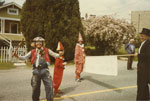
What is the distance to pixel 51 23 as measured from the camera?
13.9 meters

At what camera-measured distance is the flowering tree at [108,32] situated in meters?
19.5

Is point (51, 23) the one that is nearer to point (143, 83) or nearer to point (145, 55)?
point (145, 55)

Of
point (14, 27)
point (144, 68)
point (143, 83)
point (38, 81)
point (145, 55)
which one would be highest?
point (14, 27)

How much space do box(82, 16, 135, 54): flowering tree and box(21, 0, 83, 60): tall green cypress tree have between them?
588 cm

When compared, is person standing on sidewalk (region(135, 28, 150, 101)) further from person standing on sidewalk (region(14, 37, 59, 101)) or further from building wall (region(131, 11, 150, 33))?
building wall (region(131, 11, 150, 33))

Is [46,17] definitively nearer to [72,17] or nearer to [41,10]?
[41,10]

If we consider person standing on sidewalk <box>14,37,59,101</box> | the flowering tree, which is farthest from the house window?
person standing on sidewalk <box>14,37,59,101</box>

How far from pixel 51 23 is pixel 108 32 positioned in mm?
7970

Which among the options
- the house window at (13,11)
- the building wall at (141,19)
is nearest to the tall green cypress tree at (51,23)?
the house window at (13,11)

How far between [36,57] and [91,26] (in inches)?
655

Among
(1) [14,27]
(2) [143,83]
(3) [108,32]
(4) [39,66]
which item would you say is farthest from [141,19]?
(4) [39,66]

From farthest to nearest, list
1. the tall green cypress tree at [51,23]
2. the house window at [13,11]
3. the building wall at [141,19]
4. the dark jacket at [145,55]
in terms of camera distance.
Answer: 1. the building wall at [141,19]
2. the house window at [13,11]
3. the tall green cypress tree at [51,23]
4. the dark jacket at [145,55]

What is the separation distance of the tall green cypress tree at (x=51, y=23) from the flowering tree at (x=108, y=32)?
19.3 ft

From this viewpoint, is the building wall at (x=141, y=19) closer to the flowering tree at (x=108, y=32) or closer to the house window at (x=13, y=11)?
the flowering tree at (x=108, y=32)
